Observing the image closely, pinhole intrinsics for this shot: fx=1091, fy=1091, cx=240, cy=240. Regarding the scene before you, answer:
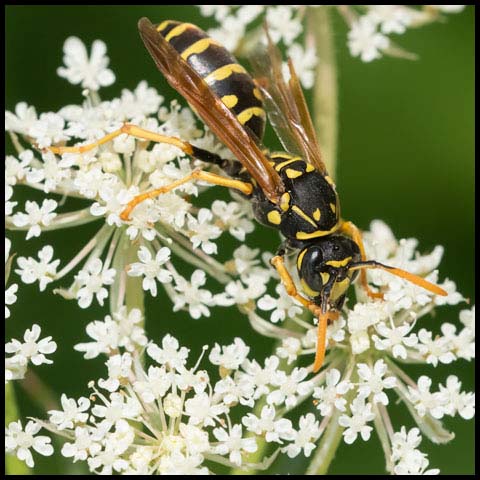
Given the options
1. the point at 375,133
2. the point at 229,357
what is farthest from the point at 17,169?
the point at 375,133

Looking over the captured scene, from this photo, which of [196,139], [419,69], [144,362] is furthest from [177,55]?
[419,69]

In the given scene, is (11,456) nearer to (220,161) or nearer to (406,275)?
(220,161)

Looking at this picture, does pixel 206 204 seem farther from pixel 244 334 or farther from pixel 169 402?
pixel 169 402

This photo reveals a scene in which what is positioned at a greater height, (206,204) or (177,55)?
(177,55)

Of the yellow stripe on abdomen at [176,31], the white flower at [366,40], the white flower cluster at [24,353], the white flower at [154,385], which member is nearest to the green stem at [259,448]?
the white flower at [154,385]

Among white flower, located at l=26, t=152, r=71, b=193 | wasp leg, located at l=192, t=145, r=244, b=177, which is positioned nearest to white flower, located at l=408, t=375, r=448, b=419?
wasp leg, located at l=192, t=145, r=244, b=177

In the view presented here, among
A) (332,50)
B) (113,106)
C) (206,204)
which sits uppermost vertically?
(332,50)

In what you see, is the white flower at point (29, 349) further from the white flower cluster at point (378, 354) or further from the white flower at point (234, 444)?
the white flower cluster at point (378, 354)

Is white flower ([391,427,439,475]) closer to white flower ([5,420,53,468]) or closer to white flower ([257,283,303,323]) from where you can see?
white flower ([257,283,303,323])
